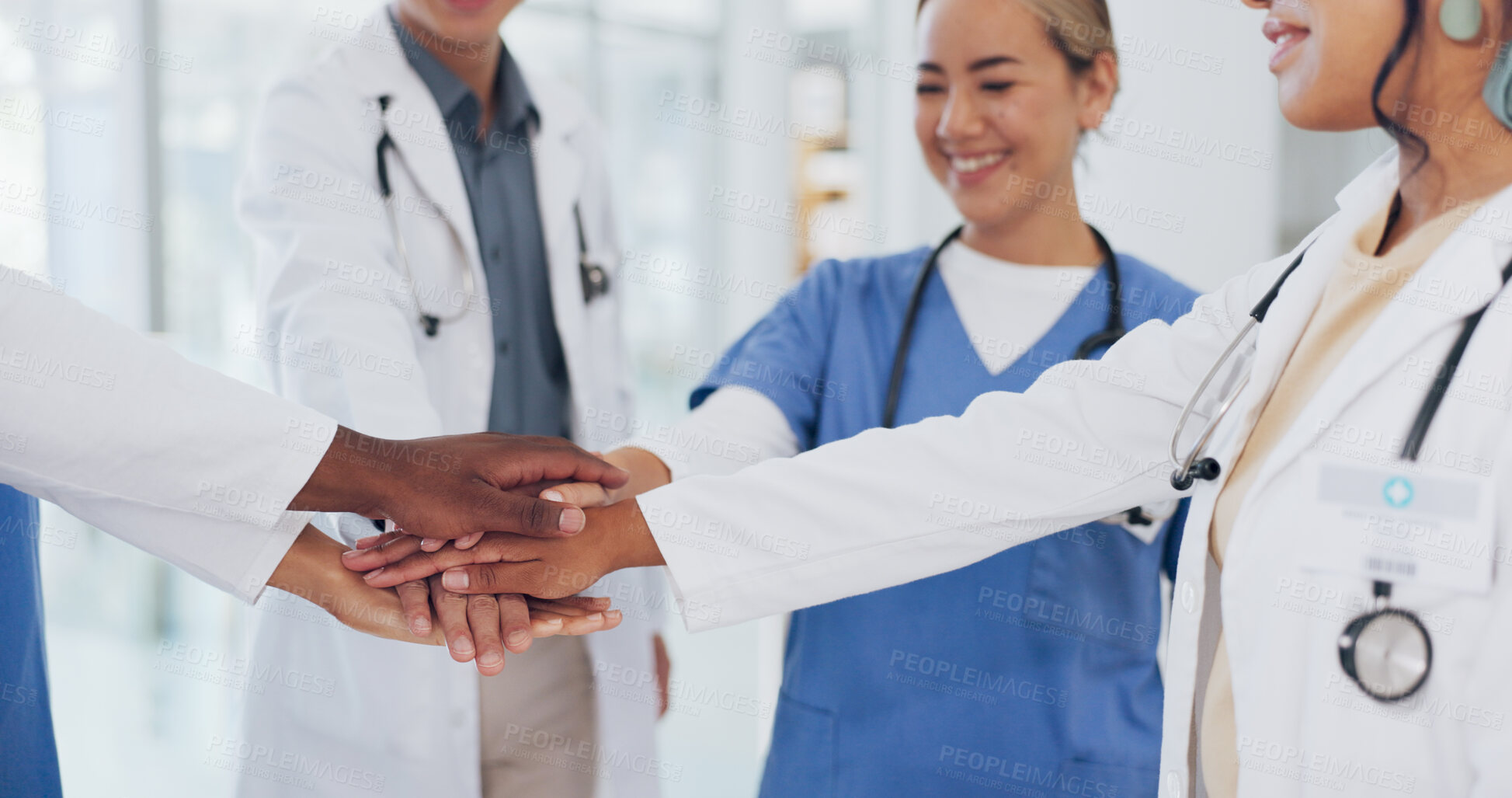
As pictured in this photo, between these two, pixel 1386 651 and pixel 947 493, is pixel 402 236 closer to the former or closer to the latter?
pixel 947 493

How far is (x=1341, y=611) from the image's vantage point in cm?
80

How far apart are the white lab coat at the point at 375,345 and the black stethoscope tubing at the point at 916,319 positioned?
55 centimetres

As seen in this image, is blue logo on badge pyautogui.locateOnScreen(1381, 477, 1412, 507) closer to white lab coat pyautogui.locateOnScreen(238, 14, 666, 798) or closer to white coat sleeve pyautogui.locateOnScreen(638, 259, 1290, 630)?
white coat sleeve pyautogui.locateOnScreen(638, 259, 1290, 630)

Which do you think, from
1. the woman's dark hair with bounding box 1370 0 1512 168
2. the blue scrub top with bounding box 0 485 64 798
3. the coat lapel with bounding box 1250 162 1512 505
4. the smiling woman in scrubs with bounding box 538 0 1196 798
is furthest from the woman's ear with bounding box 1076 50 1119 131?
the blue scrub top with bounding box 0 485 64 798

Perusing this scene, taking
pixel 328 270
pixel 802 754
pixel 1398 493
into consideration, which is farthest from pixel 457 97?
pixel 1398 493

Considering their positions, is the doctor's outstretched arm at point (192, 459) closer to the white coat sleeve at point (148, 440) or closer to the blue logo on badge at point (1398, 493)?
the white coat sleeve at point (148, 440)

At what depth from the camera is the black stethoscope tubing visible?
A: 1327 mm

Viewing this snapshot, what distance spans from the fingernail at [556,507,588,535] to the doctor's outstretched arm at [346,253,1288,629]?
0.07 meters

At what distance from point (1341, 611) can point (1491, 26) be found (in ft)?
1.48

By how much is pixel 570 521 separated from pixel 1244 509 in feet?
2.30

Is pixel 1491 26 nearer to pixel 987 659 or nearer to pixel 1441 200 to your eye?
pixel 1441 200

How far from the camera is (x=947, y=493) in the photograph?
3.89 ft

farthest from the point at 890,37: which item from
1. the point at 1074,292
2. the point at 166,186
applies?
the point at 1074,292

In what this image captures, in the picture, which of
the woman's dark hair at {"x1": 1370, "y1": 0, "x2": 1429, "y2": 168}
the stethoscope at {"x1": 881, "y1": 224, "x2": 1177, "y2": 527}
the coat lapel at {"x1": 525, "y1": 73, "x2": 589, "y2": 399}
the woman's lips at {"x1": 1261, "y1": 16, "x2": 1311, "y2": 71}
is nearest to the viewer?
the woman's dark hair at {"x1": 1370, "y1": 0, "x2": 1429, "y2": 168}
